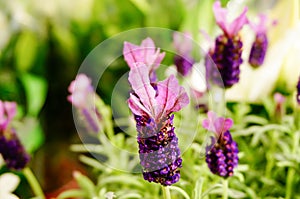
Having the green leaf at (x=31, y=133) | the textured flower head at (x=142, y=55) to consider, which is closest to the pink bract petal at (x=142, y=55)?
the textured flower head at (x=142, y=55)

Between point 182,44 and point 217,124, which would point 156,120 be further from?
point 182,44

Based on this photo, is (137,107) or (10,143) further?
(10,143)

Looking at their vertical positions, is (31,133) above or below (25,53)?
below

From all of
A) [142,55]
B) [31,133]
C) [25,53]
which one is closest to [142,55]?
[142,55]

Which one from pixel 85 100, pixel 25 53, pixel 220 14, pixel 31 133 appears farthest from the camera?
pixel 25 53

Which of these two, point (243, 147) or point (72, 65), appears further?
point (72, 65)

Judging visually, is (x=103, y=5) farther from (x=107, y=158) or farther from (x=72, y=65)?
(x=107, y=158)

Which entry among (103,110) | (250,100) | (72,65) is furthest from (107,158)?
(72,65)
